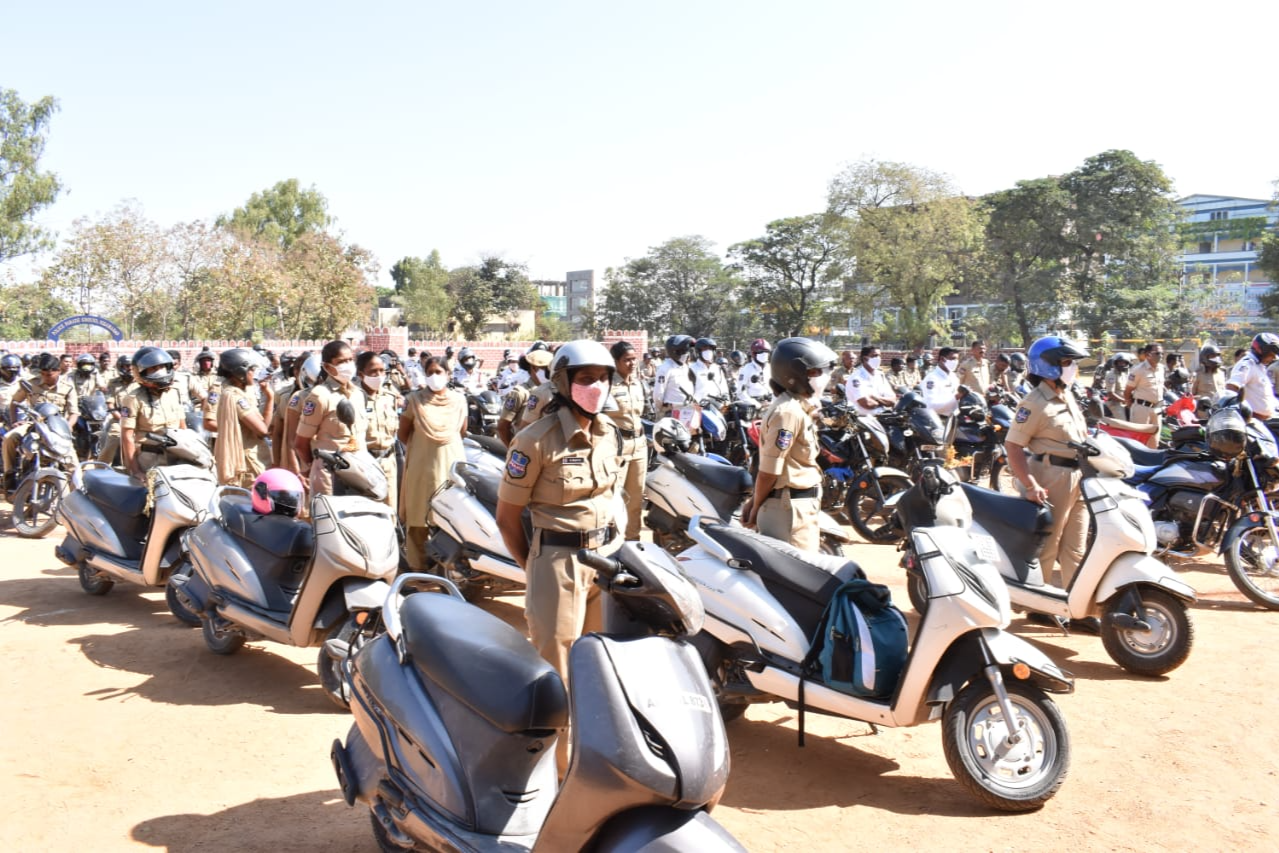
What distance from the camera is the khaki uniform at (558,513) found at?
362 cm

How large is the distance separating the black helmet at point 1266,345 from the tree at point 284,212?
174ft

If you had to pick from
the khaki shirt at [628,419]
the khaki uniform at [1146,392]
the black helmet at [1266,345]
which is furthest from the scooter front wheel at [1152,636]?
the khaki uniform at [1146,392]

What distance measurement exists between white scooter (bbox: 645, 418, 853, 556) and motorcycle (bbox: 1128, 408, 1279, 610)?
2.43m

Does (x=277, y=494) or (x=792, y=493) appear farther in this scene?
(x=277, y=494)

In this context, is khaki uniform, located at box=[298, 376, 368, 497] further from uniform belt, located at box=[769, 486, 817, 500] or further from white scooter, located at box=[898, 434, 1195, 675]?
white scooter, located at box=[898, 434, 1195, 675]

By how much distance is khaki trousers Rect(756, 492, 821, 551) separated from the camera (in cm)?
504

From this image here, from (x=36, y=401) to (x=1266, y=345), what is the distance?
12.3 meters

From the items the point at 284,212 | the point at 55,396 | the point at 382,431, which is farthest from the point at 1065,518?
the point at 284,212

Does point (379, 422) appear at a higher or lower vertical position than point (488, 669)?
higher

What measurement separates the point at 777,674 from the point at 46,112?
3372 centimetres

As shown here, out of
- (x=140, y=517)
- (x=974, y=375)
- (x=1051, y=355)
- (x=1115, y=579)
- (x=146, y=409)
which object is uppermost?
(x=1051, y=355)

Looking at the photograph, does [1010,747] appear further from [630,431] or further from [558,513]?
[630,431]

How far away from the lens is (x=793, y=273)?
46375 mm

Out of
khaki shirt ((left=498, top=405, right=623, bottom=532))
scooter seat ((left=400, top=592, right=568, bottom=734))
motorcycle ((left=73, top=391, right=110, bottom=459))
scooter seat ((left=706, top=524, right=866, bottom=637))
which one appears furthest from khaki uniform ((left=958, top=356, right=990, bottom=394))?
scooter seat ((left=400, top=592, right=568, bottom=734))
